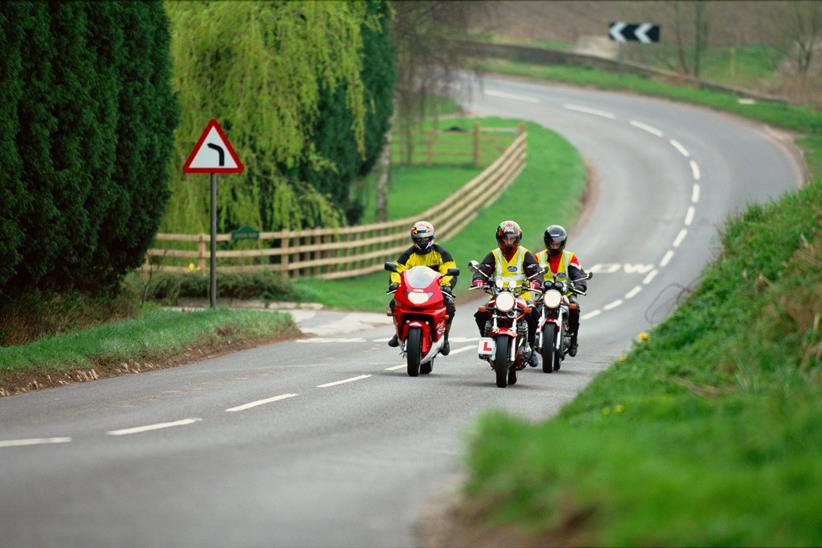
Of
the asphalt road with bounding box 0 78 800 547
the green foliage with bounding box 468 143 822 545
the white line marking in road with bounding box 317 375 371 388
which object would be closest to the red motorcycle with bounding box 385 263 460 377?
the asphalt road with bounding box 0 78 800 547

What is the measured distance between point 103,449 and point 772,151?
155 ft

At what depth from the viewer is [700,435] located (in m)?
8.23

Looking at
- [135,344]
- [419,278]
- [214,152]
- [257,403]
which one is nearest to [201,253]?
[214,152]

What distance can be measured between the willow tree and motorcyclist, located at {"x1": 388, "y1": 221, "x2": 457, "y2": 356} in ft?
40.9

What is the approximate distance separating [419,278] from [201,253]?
13028mm

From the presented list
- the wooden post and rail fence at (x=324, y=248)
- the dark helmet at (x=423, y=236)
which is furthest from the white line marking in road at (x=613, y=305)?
the dark helmet at (x=423, y=236)

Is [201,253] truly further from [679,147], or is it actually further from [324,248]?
[679,147]

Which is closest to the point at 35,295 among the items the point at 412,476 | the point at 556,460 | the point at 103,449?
the point at 103,449

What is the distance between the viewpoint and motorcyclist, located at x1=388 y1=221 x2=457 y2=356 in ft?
58.9

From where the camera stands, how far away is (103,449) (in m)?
10.5

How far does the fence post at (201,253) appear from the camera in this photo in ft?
96.7

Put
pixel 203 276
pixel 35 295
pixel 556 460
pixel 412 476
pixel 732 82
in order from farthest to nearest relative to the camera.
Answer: pixel 732 82 < pixel 203 276 < pixel 35 295 < pixel 412 476 < pixel 556 460

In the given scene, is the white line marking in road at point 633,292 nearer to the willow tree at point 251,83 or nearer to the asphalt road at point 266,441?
the asphalt road at point 266,441

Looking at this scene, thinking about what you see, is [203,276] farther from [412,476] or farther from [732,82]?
[732,82]
